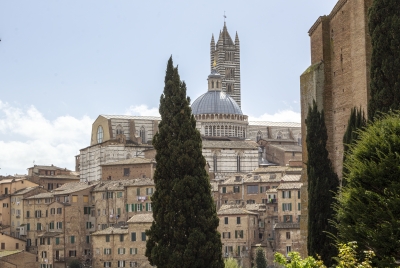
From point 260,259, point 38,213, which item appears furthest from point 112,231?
point 260,259

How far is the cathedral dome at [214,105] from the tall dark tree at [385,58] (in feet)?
265

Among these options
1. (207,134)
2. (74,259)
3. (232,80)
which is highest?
(232,80)

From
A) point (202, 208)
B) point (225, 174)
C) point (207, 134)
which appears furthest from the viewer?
point (207, 134)

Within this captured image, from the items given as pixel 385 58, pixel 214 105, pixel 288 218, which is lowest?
pixel 288 218

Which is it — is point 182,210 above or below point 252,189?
below

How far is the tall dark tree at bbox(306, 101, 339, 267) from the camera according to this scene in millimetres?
25062

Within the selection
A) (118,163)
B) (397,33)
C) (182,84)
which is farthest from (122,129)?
(397,33)

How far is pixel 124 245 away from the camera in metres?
64.6

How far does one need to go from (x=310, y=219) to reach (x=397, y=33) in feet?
24.0

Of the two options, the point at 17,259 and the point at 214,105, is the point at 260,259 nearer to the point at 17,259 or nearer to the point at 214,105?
the point at 17,259

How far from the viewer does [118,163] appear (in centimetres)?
7944

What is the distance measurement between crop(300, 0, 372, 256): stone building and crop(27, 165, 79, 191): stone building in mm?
57065

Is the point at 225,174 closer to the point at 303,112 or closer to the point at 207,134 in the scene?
the point at 207,134

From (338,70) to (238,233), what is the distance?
123 ft
